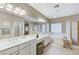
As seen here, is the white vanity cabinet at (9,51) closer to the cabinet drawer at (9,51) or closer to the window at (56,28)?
the cabinet drawer at (9,51)

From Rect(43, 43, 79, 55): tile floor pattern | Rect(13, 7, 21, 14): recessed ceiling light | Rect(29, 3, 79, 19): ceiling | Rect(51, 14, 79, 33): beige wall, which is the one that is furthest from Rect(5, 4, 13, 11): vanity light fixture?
Rect(43, 43, 79, 55): tile floor pattern


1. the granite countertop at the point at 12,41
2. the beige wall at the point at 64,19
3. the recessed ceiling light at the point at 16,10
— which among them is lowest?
the granite countertop at the point at 12,41

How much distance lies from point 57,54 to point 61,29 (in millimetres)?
586

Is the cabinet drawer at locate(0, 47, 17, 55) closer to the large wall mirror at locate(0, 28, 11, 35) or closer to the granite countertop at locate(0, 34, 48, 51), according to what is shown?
the granite countertop at locate(0, 34, 48, 51)

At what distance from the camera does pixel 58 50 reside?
6.57 feet

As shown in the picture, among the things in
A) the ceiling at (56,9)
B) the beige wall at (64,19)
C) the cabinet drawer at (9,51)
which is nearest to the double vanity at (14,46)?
the cabinet drawer at (9,51)

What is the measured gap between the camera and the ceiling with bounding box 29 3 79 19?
71.7 inches

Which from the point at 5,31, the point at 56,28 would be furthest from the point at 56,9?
the point at 5,31

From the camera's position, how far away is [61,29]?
2047 millimetres

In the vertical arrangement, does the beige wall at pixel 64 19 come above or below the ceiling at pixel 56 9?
below

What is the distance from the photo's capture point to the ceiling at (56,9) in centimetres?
182

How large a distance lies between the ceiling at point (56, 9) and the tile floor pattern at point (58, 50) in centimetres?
75

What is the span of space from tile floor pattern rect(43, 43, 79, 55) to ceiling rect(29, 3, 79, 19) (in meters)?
0.75
